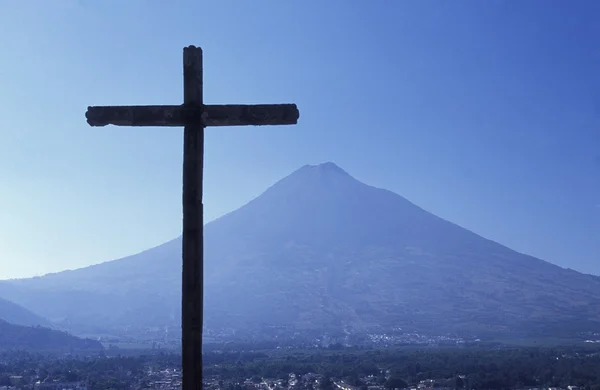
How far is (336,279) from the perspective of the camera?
454 ft

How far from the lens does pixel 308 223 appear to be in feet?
573

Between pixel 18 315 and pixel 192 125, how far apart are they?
124 metres

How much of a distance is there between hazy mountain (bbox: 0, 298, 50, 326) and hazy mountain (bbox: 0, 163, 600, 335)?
1073cm

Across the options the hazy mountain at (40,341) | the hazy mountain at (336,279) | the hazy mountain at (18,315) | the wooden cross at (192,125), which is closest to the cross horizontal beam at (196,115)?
the wooden cross at (192,125)

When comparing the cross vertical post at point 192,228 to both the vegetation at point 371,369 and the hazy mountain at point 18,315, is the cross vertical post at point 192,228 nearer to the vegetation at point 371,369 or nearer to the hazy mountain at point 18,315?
the vegetation at point 371,369

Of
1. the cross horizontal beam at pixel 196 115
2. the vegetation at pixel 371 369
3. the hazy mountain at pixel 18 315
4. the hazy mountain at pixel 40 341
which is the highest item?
the hazy mountain at pixel 18 315

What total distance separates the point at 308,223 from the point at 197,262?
170584 mm

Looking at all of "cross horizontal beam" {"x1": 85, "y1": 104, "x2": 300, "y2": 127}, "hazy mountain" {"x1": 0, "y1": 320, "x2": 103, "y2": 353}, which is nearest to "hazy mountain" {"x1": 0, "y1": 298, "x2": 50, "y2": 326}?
"hazy mountain" {"x1": 0, "y1": 320, "x2": 103, "y2": 353}

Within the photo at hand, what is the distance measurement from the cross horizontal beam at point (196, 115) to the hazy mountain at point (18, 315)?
11672 cm

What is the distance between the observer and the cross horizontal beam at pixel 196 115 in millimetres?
4418

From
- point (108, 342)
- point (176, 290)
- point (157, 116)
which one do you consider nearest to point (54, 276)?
point (176, 290)

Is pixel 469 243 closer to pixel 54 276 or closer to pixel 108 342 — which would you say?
pixel 108 342

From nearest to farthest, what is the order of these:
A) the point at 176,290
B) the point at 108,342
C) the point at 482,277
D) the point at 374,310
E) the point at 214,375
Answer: the point at 214,375 < the point at 108,342 < the point at 374,310 < the point at 482,277 < the point at 176,290

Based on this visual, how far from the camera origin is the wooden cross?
4.26 metres
